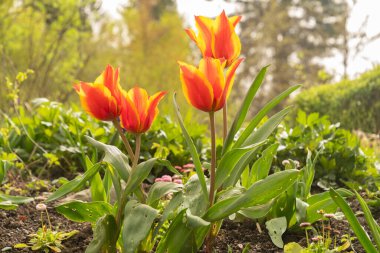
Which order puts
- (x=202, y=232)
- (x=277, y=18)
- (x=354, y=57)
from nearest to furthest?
(x=202, y=232), (x=354, y=57), (x=277, y=18)

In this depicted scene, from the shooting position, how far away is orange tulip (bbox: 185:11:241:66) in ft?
6.59

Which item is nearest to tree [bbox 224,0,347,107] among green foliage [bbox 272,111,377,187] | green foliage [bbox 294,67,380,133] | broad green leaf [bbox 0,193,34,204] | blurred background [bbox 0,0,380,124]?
blurred background [bbox 0,0,380,124]

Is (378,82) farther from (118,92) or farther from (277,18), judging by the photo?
(277,18)

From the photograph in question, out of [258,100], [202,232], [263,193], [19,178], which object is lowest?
[258,100]

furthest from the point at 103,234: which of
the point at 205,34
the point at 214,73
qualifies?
the point at 205,34

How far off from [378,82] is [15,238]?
5.73 meters

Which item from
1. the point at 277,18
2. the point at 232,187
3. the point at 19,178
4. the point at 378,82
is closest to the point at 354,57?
the point at 378,82

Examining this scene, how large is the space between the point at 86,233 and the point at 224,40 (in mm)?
1072

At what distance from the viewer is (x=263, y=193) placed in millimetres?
1869

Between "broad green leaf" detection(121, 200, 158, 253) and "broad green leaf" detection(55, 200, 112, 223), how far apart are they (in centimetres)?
22

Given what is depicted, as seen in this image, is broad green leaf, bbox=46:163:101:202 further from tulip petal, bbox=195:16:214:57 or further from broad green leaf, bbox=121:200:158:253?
tulip petal, bbox=195:16:214:57

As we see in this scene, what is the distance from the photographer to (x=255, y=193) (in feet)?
6.07

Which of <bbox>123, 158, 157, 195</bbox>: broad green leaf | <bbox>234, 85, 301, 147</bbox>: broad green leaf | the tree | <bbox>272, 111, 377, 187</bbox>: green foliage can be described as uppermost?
<bbox>234, 85, 301, 147</bbox>: broad green leaf

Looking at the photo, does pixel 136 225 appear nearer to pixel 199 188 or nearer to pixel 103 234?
pixel 103 234
